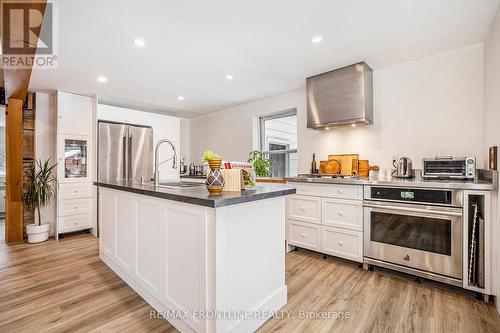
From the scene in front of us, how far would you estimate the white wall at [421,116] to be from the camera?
2.41 m

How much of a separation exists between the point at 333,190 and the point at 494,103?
1493mm

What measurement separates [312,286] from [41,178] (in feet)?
13.1

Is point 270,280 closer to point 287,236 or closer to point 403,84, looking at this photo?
point 287,236

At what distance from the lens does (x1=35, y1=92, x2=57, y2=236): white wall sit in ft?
12.5

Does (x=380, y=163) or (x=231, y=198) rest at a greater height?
(x=380, y=163)

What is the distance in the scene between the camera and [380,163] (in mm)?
2949

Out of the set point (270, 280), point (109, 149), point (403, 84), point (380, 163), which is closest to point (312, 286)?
point (270, 280)

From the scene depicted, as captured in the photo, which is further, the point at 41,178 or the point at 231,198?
the point at 41,178

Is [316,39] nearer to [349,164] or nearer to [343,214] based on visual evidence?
[349,164]

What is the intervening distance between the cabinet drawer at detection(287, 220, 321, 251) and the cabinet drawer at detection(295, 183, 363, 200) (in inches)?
15.4

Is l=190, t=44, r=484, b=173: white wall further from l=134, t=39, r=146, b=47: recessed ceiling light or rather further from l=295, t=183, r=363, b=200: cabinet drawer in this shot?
l=134, t=39, r=146, b=47: recessed ceiling light

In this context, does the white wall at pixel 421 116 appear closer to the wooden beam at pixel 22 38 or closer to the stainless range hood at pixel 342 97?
the stainless range hood at pixel 342 97

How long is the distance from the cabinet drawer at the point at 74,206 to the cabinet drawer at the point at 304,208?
3305 millimetres

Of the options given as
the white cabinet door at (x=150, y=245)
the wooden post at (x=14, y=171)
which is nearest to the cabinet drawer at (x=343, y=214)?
the white cabinet door at (x=150, y=245)
